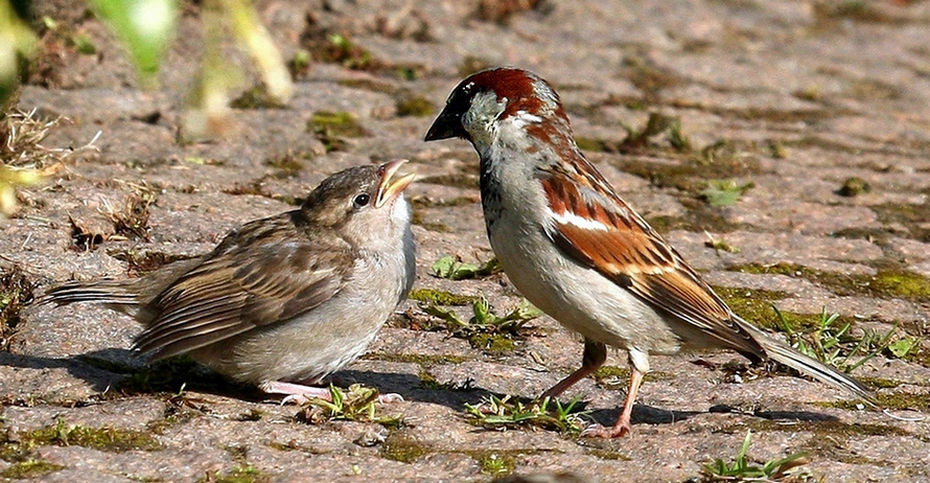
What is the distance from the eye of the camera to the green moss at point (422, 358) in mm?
4965

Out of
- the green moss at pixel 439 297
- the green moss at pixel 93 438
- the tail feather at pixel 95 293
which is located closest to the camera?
the green moss at pixel 93 438

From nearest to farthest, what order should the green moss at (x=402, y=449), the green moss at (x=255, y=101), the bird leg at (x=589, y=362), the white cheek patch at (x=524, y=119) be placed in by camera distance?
the green moss at (x=402, y=449), the bird leg at (x=589, y=362), the white cheek patch at (x=524, y=119), the green moss at (x=255, y=101)

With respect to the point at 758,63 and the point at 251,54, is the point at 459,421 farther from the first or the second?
the point at 758,63

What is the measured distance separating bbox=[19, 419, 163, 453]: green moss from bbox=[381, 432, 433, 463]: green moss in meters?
0.70

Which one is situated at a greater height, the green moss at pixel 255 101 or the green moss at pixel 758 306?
the green moss at pixel 255 101

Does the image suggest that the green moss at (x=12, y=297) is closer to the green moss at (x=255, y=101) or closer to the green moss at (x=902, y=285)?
the green moss at (x=255, y=101)

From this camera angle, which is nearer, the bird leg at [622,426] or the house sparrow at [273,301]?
the bird leg at [622,426]

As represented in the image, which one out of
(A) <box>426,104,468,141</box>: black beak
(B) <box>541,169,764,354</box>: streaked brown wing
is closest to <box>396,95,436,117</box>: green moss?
(A) <box>426,104,468,141</box>: black beak

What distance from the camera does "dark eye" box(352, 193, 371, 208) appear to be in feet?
15.9

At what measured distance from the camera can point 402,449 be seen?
13.3ft

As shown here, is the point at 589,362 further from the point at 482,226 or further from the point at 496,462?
Result: the point at 482,226

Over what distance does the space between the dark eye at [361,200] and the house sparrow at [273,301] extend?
0.10m

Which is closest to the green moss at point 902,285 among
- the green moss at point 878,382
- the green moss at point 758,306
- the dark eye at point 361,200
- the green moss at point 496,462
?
the green moss at point 758,306

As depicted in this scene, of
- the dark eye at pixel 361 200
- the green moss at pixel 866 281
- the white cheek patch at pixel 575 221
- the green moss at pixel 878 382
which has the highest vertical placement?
the dark eye at pixel 361 200
